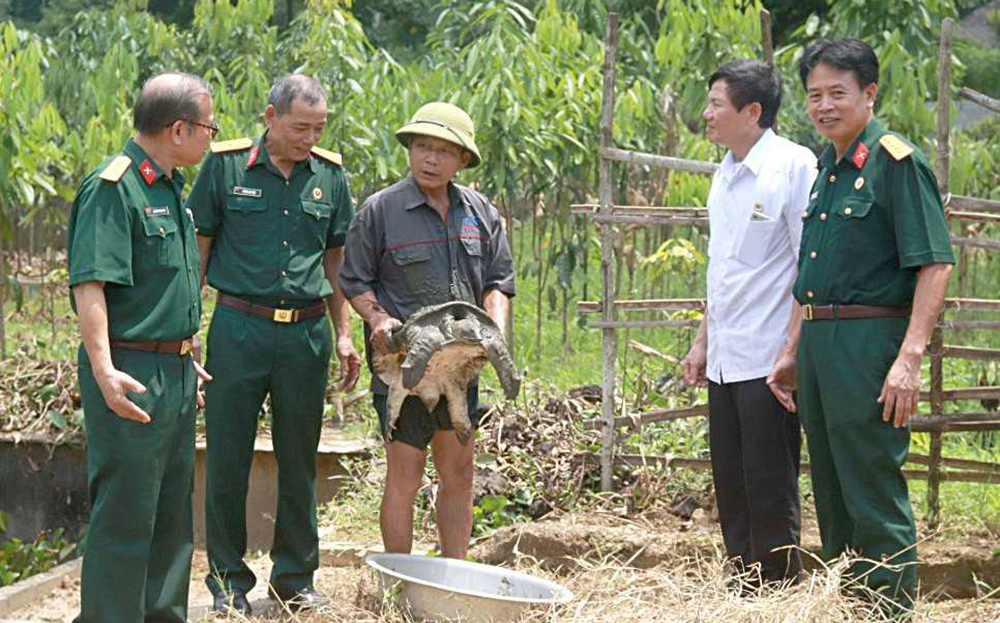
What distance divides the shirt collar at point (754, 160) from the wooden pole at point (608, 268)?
1028 millimetres

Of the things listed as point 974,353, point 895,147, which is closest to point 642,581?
point 895,147

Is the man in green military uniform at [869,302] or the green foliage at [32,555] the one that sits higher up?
the man in green military uniform at [869,302]

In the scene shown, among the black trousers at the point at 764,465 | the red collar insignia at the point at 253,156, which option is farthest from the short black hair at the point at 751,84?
the red collar insignia at the point at 253,156

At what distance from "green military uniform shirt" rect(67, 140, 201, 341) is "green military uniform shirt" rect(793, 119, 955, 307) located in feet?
5.60

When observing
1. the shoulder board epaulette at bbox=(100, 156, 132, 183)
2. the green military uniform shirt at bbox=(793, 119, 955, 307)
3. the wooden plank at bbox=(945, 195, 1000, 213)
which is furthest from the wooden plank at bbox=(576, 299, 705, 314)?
the shoulder board epaulette at bbox=(100, 156, 132, 183)

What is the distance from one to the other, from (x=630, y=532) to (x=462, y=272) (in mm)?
1349

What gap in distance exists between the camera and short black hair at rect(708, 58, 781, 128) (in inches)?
162

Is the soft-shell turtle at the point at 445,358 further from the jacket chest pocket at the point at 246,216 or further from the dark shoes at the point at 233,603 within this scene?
the dark shoes at the point at 233,603

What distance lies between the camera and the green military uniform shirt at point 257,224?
4383 millimetres

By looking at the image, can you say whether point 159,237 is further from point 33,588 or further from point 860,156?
point 33,588

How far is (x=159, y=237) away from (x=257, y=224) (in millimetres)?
743

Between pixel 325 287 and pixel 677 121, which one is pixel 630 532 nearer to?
pixel 325 287

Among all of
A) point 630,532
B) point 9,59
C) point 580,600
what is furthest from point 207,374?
point 9,59

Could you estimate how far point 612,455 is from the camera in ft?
17.8
